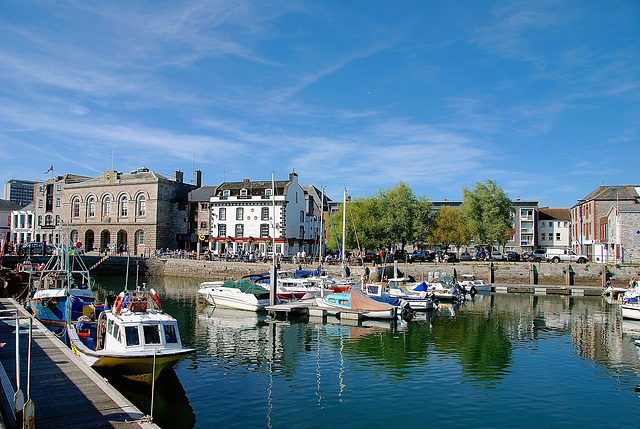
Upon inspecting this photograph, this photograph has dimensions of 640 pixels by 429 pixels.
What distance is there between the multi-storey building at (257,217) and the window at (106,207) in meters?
20.9

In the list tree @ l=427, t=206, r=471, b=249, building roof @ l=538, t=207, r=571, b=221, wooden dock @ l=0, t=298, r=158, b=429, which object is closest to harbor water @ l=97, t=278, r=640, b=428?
wooden dock @ l=0, t=298, r=158, b=429

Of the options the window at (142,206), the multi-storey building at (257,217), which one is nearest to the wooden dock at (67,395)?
the multi-storey building at (257,217)

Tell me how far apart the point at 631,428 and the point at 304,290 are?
29581mm

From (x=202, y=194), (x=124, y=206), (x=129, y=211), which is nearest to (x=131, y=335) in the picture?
(x=202, y=194)

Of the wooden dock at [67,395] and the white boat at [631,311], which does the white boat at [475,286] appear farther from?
the wooden dock at [67,395]

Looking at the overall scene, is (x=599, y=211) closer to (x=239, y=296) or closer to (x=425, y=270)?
(x=425, y=270)

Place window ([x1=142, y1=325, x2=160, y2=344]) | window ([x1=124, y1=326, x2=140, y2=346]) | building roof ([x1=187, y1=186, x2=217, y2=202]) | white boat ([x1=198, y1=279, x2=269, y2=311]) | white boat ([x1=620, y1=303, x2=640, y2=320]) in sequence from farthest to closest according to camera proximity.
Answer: building roof ([x1=187, y1=186, x2=217, y2=202]), white boat ([x1=198, y1=279, x2=269, y2=311]), white boat ([x1=620, y1=303, x2=640, y2=320]), window ([x1=142, y1=325, x2=160, y2=344]), window ([x1=124, y1=326, x2=140, y2=346])

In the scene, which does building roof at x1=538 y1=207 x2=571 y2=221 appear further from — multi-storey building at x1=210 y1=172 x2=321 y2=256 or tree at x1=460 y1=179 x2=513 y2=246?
multi-storey building at x1=210 y1=172 x2=321 y2=256

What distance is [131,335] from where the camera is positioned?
60.6 feet

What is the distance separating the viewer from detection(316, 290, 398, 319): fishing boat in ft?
114

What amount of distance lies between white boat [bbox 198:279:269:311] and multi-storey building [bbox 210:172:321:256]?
105ft

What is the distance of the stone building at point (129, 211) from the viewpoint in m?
80.4

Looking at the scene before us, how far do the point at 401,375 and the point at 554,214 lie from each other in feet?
327

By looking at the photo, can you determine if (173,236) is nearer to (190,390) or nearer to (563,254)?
(563,254)
